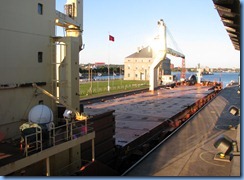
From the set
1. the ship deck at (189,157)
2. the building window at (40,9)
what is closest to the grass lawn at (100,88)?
the ship deck at (189,157)

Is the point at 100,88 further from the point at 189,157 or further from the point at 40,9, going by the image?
the point at 189,157

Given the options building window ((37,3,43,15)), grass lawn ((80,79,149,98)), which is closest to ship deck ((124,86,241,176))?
building window ((37,3,43,15))

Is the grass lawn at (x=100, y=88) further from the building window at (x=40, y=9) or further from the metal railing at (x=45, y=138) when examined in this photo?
the metal railing at (x=45, y=138)

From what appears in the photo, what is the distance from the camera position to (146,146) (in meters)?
13.5

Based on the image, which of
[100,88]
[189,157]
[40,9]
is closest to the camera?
[40,9]

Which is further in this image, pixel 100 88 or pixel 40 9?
pixel 100 88

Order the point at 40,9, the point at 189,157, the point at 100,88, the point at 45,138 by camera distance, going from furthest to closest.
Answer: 1. the point at 100,88
2. the point at 189,157
3. the point at 40,9
4. the point at 45,138

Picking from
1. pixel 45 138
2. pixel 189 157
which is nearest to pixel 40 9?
pixel 45 138

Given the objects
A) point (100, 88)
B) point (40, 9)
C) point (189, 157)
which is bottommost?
point (189, 157)

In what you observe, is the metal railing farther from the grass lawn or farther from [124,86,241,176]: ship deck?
the grass lawn

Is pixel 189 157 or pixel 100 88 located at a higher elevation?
pixel 100 88

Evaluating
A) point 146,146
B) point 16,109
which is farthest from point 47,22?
point 146,146

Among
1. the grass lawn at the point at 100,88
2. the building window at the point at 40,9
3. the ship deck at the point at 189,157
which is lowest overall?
the ship deck at the point at 189,157

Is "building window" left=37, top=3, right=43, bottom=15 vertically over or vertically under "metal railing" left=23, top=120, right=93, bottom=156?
over
